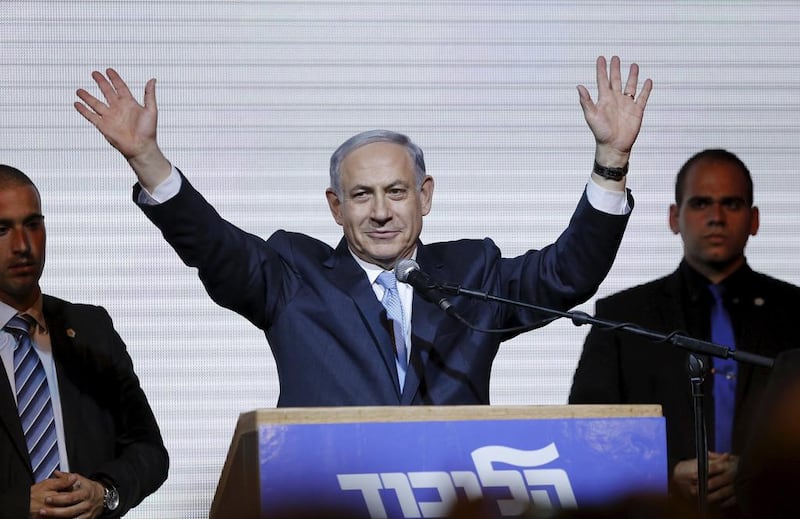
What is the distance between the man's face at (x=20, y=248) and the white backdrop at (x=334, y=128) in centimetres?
86

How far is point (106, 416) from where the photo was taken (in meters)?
3.35

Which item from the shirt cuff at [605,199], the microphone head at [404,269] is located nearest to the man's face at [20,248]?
the microphone head at [404,269]

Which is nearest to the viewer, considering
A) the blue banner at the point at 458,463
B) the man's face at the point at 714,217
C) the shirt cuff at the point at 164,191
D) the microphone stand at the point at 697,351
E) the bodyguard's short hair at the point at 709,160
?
the blue banner at the point at 458,463

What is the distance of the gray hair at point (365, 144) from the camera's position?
10.1 ft

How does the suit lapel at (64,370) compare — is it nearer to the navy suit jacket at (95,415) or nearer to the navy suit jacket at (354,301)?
the navy suit jacket at (95,415)

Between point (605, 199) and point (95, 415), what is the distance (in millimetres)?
1383

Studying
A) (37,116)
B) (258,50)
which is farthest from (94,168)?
(258,50)

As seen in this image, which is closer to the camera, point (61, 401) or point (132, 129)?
point (132, 129)

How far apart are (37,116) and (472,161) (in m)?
1.43

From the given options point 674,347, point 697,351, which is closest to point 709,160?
point 674,347

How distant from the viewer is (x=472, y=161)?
4.45m

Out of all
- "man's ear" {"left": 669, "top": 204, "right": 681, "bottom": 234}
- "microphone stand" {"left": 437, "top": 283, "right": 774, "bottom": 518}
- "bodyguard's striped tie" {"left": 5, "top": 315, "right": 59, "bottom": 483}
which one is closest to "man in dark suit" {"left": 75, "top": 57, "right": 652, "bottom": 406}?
"microphone stand" {"left": 437, "top": 283, "right": 774, "bottom": 518}

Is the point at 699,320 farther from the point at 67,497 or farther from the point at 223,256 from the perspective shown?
the point at 67,497

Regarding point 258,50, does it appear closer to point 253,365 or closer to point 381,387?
point 253,365
